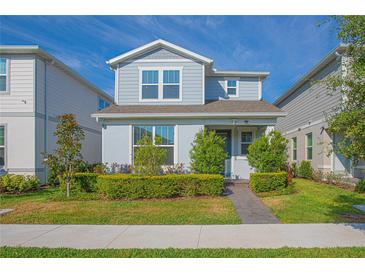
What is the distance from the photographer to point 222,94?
46.7ft

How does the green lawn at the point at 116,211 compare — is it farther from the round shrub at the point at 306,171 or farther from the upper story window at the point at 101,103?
the upper story window at the point at 101,103

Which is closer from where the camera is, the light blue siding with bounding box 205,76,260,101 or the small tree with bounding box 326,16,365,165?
the small tree with bounding box 326,16,365,165

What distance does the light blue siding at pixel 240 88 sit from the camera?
1422cm

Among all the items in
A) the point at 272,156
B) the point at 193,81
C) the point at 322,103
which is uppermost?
the point at 193,81

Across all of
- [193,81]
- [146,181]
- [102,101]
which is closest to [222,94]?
[193,81]

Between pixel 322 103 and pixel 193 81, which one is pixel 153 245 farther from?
pixel 322 103

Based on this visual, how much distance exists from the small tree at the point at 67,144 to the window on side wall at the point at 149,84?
4194mm

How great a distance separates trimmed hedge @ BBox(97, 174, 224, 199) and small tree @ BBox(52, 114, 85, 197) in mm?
1582

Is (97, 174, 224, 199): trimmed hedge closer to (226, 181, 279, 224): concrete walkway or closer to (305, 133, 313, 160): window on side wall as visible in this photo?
(226, 181, 279, 224): concrete walkway

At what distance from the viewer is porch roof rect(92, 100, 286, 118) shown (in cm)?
1105

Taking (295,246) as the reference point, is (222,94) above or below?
above

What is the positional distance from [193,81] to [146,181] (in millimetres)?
6103

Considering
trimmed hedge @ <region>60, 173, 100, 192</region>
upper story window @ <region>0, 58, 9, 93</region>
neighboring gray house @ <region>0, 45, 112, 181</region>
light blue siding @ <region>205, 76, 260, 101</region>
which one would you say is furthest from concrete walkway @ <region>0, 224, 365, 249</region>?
light blue siding @ <region>205, 76, 260, 101</region>


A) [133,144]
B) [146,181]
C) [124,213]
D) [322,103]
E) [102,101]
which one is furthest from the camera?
[102,101]
